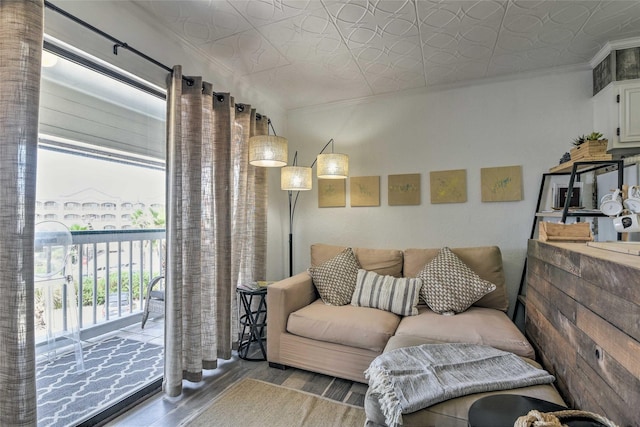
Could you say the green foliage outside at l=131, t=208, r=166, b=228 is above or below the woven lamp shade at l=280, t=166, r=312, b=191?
below

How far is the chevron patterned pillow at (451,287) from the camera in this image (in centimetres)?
234

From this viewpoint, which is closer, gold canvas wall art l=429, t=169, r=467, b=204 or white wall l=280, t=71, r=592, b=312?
white wall l=280, t=71, r=592, b=312

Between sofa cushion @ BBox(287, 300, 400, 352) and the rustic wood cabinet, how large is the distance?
939mm

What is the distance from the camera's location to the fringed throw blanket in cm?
130

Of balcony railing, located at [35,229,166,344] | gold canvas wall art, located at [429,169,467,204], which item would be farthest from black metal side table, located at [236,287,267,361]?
gold canvas wall art, located at [429,169,467,204]

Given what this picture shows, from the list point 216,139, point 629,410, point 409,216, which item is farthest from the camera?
point 409,216

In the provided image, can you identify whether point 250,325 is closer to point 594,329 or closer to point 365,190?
point 365,190

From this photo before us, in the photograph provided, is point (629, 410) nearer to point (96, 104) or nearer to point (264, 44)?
point (264, 44)

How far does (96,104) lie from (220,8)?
3.33 feet

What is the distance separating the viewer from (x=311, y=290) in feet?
8.97

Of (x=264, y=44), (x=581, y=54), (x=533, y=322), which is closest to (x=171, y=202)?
A: (x=264, y=44)

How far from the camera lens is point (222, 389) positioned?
82.7 inches

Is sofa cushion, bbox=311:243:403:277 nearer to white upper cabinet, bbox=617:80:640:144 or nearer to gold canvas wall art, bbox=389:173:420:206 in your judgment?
gold canvas wall art, bbox=389:173:420:206

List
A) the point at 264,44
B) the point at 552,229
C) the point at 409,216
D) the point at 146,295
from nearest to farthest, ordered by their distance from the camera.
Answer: the point at 552,229 → the point at 264,44 → the point at 146,295 → the point at 409,216
